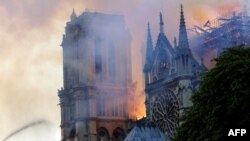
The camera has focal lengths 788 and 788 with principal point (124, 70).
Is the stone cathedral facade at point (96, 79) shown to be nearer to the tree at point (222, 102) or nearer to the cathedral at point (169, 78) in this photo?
the cathedral at point (169, 78)

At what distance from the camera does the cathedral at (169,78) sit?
9488 centimetres

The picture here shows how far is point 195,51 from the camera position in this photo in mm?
104688

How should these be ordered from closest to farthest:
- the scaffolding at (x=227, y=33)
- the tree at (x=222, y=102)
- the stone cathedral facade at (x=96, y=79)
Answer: the tree at (x=222, y=102) < the scaffolding at (x=227, y=33) < the stone cathedral facade at (x=96, y=79)

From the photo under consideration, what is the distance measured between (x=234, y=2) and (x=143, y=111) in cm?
2974

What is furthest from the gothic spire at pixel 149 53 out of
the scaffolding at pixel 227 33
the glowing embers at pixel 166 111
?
the scaffolding at pixel 227 33

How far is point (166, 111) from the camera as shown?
101000mm


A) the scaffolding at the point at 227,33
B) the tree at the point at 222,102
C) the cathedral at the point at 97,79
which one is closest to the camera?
the tree at the point at 222,102

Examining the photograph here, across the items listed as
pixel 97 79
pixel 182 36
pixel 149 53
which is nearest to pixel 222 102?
pixel 182 36

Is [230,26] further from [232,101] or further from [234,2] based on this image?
[232,101]

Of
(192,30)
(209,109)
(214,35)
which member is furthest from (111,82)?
(209,109)

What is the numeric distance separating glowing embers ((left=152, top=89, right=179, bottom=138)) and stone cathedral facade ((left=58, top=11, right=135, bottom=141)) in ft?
63.4

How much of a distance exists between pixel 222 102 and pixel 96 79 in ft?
232

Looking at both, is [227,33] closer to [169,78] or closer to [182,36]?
[182,36]

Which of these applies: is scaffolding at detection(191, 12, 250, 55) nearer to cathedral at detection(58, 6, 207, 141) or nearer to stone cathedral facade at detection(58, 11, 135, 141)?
cathedral at detection(58, 6, 207, 141)
